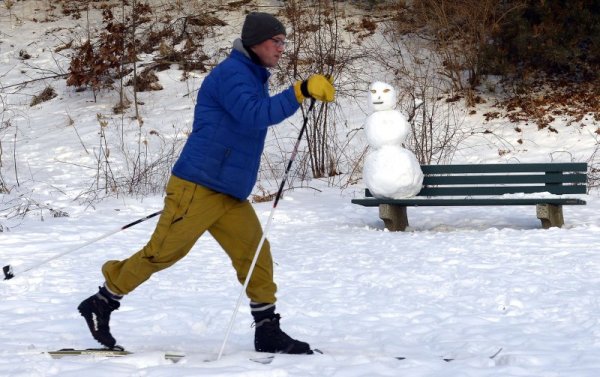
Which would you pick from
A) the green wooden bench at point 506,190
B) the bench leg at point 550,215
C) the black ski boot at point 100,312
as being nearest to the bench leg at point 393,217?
the green wooden bench at point 506,190

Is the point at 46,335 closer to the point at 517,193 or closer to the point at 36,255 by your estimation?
the point at 36,255

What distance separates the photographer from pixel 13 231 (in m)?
8.75

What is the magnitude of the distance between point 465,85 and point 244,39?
1133cm

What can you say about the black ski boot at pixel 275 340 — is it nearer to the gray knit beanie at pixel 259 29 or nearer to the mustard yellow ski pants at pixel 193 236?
the mustard yellow ski pants at pixel 193 236

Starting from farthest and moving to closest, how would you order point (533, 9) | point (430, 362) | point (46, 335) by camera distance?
point (533, 9)
point (46, 335)
point (430, 362)

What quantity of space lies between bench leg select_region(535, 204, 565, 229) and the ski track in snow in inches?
9.0

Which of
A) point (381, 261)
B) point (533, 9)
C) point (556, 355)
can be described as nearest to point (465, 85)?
point (533, 9)

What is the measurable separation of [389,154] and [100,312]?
16.9ft

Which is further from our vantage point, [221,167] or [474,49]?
[474,49]

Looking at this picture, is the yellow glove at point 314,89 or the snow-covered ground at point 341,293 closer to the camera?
the yellow glove at point 314,89

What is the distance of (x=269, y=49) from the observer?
13.7 feet

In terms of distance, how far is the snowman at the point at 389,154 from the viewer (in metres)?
8.83

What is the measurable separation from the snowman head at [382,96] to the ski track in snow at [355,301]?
127 cm

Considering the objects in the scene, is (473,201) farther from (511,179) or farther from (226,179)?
(226,179)
